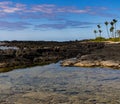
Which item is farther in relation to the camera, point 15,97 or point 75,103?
point 15,97

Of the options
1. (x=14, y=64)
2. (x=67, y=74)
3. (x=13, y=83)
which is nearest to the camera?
(x=13, y=83)

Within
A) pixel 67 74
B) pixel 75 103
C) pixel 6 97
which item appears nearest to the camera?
pixel 75 103

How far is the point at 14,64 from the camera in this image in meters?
43.6

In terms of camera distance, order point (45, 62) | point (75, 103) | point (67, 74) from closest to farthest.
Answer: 1. point (75, 103)
2. point (67, 74)
3. point (45, 62)

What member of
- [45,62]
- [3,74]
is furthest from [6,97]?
[45,62]

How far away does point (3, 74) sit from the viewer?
34.9m

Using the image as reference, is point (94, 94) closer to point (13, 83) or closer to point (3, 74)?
point (13, 83)

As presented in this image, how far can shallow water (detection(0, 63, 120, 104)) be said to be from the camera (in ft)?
69.8

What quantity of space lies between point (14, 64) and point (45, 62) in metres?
7.46

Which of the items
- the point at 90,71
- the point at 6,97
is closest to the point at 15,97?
the point at 6,97

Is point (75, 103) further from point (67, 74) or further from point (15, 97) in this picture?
point (67, 74)

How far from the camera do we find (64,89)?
25.3m

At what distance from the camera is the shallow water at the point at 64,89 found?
21281 millimetres

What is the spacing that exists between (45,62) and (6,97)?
2734 cm
